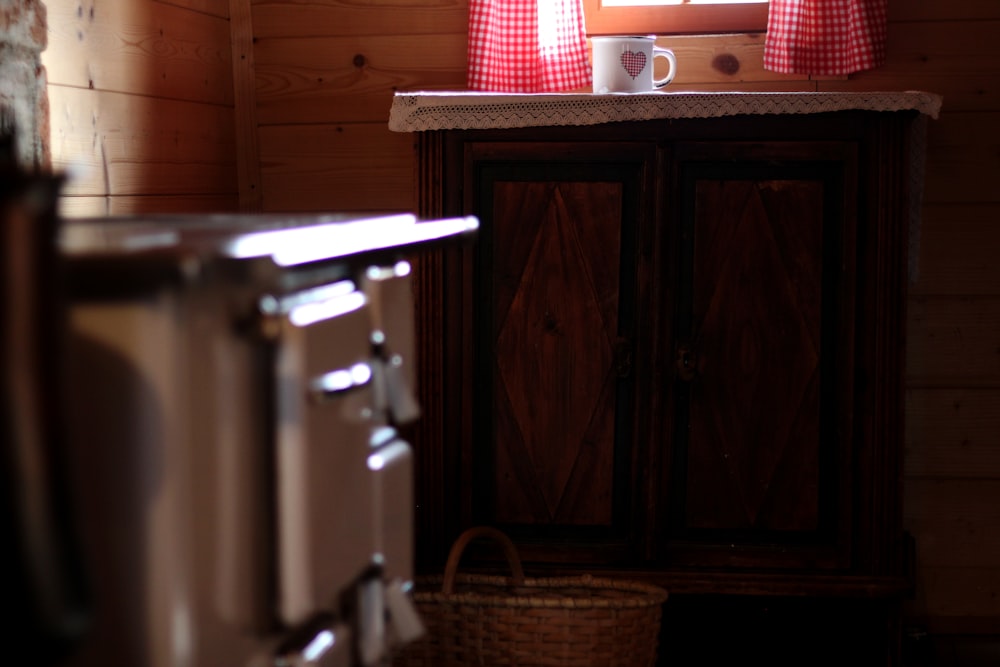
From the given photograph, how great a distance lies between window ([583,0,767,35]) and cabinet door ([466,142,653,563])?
527 mm

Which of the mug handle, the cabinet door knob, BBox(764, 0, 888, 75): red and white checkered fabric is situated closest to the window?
BBox(764, 0, 888, 75): red and white checkered fabric

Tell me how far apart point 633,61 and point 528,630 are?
3.67ft

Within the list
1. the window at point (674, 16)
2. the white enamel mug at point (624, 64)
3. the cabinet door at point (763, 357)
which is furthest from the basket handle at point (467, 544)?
the window at point (674, 16)

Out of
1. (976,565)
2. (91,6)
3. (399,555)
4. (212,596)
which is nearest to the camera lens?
(212,596)

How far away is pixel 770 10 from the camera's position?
7.72ft

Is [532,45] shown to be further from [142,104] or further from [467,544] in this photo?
[467,544]

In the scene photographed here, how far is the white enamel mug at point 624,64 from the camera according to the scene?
2.16 metres

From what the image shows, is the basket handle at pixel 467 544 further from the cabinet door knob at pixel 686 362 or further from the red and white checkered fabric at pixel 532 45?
the red and white checkered fabric at pixel 532 45

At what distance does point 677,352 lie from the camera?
2121 mm

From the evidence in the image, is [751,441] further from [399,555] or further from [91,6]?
[91,6]

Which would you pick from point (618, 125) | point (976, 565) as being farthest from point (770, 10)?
point (976, 565)

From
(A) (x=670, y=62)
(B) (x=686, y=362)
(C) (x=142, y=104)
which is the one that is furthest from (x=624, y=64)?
(C) (x=142, y=104)

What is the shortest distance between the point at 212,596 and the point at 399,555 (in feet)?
1.12

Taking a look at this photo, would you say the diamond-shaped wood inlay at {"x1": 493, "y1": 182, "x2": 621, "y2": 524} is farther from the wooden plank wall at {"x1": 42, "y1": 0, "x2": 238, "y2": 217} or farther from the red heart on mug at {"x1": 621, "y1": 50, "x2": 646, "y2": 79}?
the wooden plank wall at {"x1": 42, "y1": 0, "x2": 238, "y2": 217}
